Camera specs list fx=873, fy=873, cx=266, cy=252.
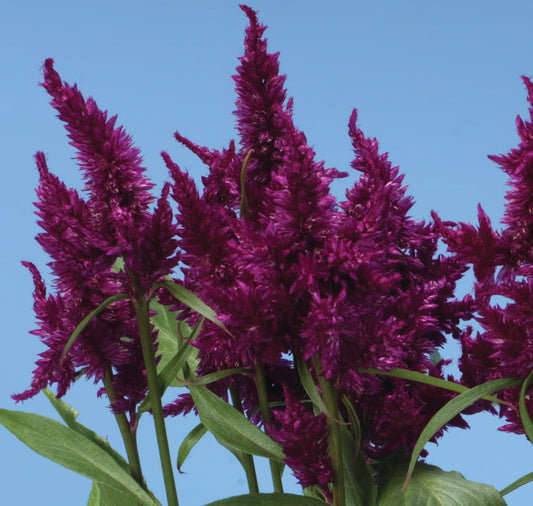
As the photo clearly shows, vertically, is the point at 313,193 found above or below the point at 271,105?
below

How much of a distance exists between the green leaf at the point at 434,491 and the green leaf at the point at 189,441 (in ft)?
0.65

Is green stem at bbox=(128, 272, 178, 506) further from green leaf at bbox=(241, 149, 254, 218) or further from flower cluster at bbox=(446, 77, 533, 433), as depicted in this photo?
flower cluster at bbox=(446, 77, 533, 433)

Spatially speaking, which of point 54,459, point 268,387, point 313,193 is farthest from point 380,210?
point 54,459

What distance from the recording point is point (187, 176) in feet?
2.36

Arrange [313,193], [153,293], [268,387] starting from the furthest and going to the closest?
[268,387]
[153,293]
[313,193]

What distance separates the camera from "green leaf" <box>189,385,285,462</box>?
2.59ft

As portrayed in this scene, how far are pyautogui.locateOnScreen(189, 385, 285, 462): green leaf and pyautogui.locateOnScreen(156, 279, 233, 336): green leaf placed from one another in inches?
3.5

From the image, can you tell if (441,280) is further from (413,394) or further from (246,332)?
(246,332)

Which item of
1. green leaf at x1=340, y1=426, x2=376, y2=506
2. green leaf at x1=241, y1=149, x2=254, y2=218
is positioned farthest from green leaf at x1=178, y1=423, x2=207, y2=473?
green leaf at x1=241, y1=149, x2=254, y2=218

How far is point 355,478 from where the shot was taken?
2.81 feet

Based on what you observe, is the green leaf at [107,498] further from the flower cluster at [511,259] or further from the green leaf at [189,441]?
the flower cluster at [511,259]

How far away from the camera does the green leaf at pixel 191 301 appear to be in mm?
735

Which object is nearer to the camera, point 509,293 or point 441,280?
point 509,293

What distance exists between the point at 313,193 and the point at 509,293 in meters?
0.18
